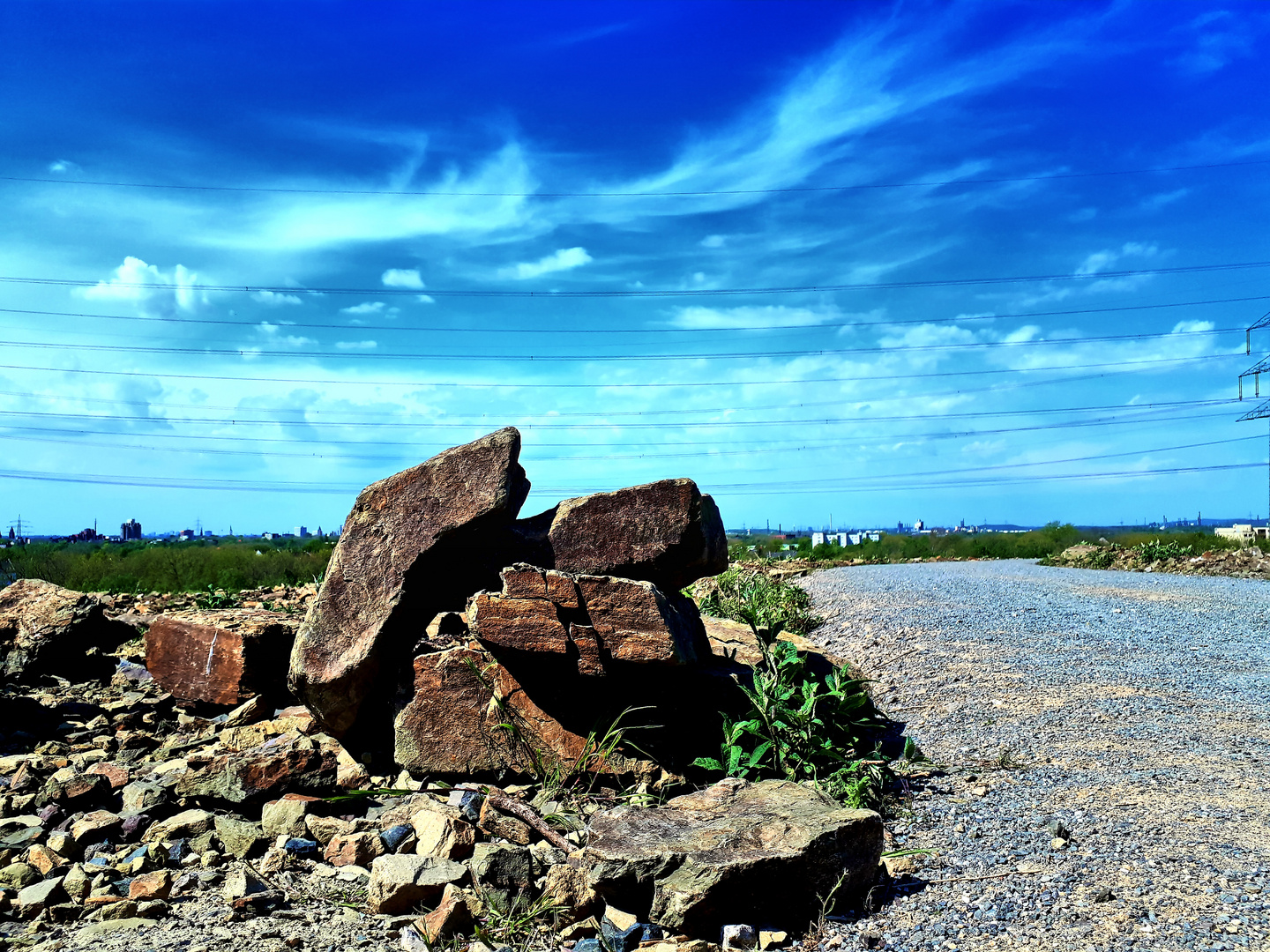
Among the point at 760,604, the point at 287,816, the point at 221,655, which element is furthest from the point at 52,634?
the point at 760,604

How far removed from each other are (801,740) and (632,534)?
158 cm

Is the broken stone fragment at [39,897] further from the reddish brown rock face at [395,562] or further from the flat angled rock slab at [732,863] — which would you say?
the flat angled rock slab at [732,863]

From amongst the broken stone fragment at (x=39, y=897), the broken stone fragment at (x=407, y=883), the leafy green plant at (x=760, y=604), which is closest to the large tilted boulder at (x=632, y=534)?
the broken stone fragment at (x=407, y=883)

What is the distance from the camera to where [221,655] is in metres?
6.27

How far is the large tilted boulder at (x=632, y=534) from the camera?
199 inches

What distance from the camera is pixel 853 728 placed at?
5.65 meters

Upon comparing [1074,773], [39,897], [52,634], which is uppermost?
[52,634]

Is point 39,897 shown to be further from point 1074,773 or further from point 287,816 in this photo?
point 1074,773

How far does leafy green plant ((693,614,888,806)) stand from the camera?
469 centimetres

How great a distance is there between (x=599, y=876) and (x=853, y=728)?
2.70m

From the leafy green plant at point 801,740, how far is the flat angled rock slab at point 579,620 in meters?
0.59

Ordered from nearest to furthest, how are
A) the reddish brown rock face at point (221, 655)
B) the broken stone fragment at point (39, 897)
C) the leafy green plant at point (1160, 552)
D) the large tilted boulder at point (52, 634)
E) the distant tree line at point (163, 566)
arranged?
the broken stone fragment at point (39, 897)
the reddish brown rock face at point (221, 655)
the large tilted boulder at point (52, 634)
the distant tree line at point (163, 566)
the leafy green plant at point (1160, 552)

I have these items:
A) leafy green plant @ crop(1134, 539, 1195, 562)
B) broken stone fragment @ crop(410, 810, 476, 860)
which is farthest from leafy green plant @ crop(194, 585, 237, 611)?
leafy green plant @ crop(1134, 539, 1195, 562)

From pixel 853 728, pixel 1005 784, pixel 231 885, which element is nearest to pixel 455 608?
pixel 231 885
